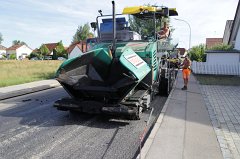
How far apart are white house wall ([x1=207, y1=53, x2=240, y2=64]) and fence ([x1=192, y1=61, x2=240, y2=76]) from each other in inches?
14.1

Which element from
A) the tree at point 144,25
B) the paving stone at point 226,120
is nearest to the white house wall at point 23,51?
the tree at point 144,25

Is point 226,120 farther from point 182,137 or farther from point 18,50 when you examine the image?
point 18,50

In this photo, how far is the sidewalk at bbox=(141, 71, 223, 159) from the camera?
4.48 meters

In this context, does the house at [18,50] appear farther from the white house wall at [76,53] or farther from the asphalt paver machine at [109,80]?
the asphalt paver machine at [109,80]

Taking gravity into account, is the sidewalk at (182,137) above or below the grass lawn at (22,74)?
above

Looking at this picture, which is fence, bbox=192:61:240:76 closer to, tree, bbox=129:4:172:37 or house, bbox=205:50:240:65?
house, bbox=205:50:240:65

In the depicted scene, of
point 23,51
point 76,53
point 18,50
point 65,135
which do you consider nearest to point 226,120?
point 65,135

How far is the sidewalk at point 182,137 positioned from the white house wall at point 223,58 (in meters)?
15.8

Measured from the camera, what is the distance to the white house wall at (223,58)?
22016 mm

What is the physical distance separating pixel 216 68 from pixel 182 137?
18793 millimetres

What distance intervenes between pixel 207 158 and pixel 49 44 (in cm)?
10067

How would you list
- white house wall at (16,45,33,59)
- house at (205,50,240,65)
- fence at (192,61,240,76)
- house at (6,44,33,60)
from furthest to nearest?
white house wall at (16,45,33,59) → house at (6,44,33,60) → house at (205,50,240,65) → fence at (192,61,240,76)

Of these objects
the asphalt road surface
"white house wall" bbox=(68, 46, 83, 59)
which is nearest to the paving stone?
the asphalt road surface

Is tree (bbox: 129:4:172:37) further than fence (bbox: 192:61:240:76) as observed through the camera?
No
